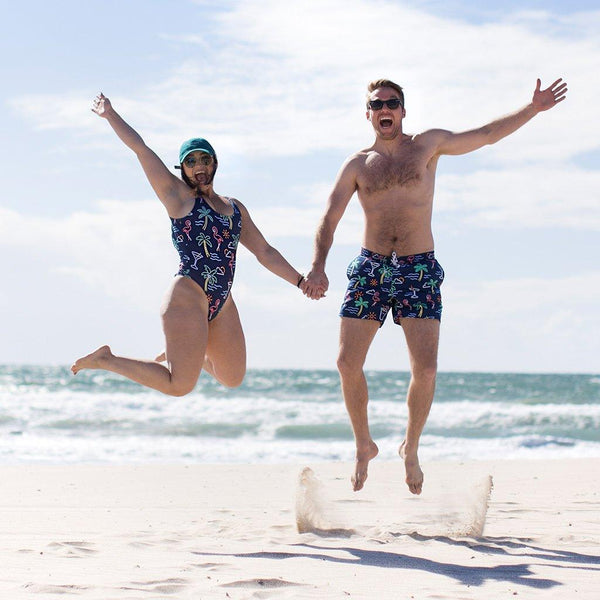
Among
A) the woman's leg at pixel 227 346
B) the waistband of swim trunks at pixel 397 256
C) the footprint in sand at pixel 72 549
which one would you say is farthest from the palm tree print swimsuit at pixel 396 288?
the footprint in sand at pixel 72 549

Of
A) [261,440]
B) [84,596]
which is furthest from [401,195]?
[261,440]

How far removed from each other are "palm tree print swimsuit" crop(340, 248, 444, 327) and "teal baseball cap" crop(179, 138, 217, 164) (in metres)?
1.25

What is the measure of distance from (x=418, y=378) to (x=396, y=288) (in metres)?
0.62

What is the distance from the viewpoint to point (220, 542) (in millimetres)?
5969

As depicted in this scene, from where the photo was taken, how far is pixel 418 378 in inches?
239

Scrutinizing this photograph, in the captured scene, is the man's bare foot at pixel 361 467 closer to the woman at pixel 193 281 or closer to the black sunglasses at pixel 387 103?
the woman at pixel 193 281

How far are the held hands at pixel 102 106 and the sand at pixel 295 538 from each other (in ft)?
9.20

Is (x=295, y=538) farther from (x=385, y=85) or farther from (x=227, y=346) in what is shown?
(x=385, y=85)

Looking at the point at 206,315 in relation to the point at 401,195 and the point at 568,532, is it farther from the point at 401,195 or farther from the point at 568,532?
the point at 568,532

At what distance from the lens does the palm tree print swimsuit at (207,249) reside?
19.7 feet

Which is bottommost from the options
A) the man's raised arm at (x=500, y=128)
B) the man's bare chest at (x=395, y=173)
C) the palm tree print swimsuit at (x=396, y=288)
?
the palm tree print swimsuit at (x=396, y=288)

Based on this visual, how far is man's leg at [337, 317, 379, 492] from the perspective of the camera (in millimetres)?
6102

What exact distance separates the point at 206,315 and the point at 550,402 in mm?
23383

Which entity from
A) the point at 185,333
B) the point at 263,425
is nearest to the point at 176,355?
the point at 185,333
